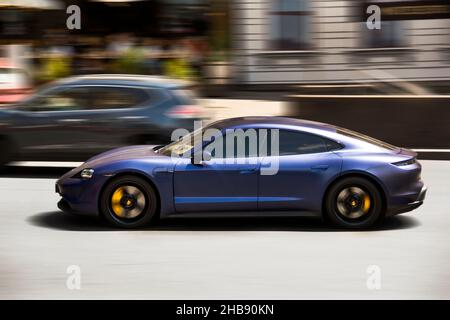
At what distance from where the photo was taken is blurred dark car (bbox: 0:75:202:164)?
12.3m

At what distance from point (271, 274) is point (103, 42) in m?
19.1

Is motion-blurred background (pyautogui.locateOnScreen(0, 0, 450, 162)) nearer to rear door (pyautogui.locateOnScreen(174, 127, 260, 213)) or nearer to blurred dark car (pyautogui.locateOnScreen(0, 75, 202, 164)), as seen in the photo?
blurred dark car (pyautogui.locateOnScreen(0, 75, 202, 164))

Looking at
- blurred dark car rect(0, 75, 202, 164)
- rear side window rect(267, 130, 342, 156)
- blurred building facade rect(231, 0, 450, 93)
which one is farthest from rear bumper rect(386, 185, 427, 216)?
blurred building facade rect(231, 0, 450, 93)

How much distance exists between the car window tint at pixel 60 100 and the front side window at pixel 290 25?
12.3 meters

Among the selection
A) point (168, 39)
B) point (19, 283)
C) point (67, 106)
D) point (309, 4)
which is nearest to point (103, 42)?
point (168, 39)

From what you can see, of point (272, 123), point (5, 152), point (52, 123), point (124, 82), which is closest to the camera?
point (272, 123)

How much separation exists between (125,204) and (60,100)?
13.3 ft

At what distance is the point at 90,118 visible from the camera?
40.4 ft

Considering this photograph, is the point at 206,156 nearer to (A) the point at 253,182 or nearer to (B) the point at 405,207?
(A) the point at 253,182

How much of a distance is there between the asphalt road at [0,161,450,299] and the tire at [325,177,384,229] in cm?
14

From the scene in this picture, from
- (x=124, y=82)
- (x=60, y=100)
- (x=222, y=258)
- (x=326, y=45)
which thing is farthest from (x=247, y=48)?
(x=222, y=258)

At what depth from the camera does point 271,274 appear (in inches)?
279

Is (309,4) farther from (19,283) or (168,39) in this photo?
(19,283)

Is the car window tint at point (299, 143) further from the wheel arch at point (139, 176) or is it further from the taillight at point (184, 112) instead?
the taillight at point (184, 112)
